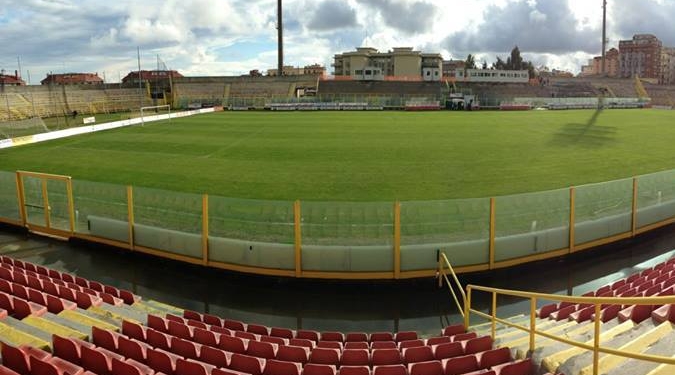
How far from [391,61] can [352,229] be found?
5351 inches

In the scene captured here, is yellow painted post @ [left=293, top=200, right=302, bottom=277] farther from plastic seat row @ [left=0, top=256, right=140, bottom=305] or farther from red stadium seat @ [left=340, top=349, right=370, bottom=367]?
red stadium seat @ [left=340, top=349, right=370, bottom=367]

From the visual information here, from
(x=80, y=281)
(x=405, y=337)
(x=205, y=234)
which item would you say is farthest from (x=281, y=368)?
(x=205, y=234)

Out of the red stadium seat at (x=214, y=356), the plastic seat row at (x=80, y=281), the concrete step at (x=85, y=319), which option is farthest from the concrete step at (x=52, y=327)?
the plastic seat row at (x=80, y=281)

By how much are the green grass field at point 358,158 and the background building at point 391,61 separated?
279ft

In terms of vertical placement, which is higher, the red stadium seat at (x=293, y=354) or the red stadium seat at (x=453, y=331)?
the red stadium seat at (x=293, y=354)

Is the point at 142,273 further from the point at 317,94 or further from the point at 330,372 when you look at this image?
the point at 317,94

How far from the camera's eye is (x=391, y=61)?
14325 centimetres

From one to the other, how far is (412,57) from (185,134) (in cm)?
9899

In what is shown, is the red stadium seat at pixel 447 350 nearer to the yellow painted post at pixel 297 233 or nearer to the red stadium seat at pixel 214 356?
the red stadium seat at pixel 214 356

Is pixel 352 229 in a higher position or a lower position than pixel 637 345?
lower

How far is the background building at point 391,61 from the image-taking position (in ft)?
440

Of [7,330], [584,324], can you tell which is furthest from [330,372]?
[7,330]

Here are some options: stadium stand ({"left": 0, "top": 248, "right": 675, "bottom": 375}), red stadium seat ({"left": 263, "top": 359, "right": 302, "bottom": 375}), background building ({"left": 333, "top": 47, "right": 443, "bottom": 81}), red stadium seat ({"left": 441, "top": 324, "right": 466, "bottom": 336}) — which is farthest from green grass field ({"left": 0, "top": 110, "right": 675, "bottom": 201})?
background building ({"left": 333, "top": 47, "right": 443, "bottom": 81})

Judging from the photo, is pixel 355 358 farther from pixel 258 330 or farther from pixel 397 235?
pixel 397 235
